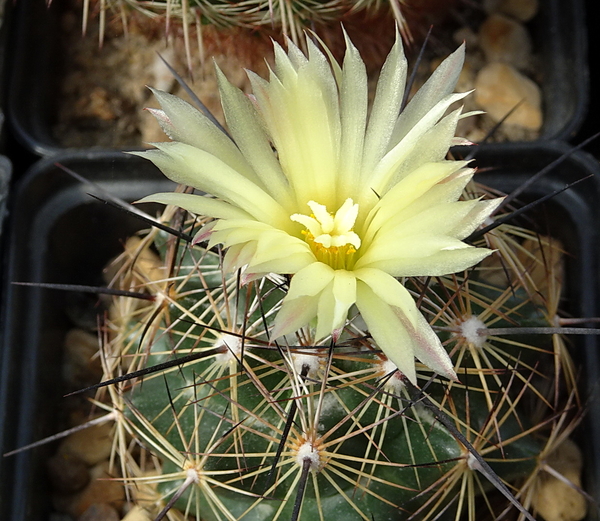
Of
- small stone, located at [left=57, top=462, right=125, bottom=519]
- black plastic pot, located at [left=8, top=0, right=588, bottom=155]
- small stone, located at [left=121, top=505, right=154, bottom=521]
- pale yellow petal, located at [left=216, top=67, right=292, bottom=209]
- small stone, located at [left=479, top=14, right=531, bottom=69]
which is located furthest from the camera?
small stone, located at [left=479, top=14, right=531, bottom=69]


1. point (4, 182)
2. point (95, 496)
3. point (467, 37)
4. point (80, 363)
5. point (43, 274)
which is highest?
point (467, 37)

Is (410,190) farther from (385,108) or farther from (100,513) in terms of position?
(100,513)

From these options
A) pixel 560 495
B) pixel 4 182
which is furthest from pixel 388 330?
pixel 4 182

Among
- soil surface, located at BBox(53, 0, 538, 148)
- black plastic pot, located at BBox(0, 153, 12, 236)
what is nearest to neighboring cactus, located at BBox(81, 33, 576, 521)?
black plastic pot, located at BBox(0, 153, 12, 236)

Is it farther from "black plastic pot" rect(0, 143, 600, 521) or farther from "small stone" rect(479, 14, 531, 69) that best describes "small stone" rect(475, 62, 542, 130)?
"black plastic pot" rect(0, 143, 600, 521)

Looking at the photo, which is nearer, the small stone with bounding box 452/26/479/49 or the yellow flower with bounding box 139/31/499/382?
the yellow flower with bounding box 139/31/499/382

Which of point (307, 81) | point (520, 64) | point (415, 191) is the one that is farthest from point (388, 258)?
point (520, 64)
